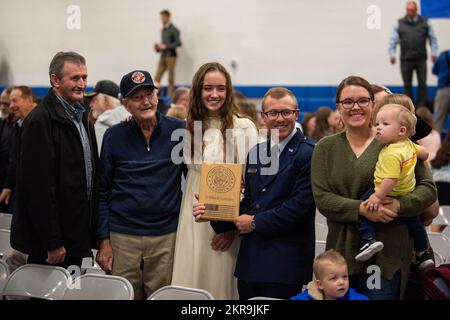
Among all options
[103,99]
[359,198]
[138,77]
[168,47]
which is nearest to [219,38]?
[168,47]

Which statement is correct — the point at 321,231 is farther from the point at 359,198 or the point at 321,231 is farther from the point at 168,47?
the point at 168,47

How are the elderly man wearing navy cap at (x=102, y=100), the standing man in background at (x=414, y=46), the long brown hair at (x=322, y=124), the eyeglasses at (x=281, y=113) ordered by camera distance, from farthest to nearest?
the standing man in background at (x=414, y=46)
the long brown hair at (x=322, y=124)
the elderly man wearing navy cap at (x=102, y=100)
the eyeglasses at (x=281, y=113)

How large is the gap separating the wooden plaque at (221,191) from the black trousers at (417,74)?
7.42 meters

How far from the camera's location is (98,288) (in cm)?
316

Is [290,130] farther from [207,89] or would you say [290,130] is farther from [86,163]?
[86,163]

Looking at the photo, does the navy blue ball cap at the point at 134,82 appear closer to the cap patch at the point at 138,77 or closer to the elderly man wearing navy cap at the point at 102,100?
the cap patch at the point at 138,77

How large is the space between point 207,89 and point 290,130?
475 mm

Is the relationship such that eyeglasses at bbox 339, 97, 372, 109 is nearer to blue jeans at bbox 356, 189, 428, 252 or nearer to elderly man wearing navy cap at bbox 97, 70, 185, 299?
blue jeans at bbox 356, 189, 428, 252

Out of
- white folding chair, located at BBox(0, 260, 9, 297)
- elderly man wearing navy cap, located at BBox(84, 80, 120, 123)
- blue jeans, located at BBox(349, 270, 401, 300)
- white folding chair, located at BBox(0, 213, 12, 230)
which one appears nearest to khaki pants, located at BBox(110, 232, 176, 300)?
white folding chair, located at BBox(0, 260, 9, 297)

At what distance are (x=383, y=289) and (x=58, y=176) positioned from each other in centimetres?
165

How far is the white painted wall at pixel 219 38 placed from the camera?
1119cm

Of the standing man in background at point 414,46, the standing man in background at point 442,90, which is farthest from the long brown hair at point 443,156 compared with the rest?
the standing man in background at point 414,46

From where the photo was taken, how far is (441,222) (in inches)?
181

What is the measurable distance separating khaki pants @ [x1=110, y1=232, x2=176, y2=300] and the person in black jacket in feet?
0.58
